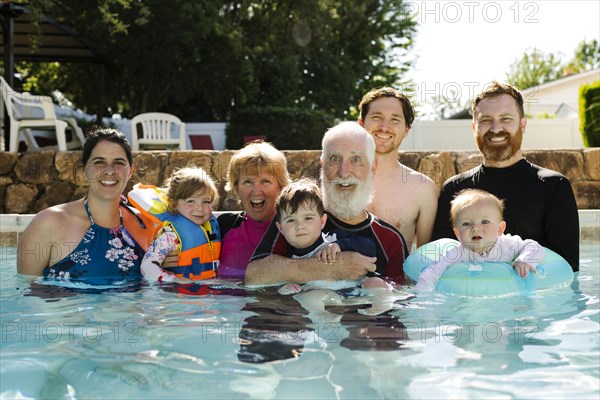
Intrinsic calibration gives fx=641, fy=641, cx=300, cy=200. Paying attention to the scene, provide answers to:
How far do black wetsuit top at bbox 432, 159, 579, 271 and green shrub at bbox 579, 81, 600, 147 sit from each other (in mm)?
7496

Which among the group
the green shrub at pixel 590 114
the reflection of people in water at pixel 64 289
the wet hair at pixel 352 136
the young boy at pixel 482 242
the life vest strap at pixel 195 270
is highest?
the green shrub at pixel 590 114

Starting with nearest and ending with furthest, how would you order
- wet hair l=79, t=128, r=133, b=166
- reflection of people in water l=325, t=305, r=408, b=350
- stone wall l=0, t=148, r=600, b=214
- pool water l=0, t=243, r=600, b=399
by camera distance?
pool water l=0, t=243, r=600, b=399 → reflection of people in water l=325, t=305, r=408, b=350 → wet hair l=79, t=128, r=133, b=166 → stone wall l=0, t=148, r=600, b=214

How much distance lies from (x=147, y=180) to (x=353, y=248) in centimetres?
473

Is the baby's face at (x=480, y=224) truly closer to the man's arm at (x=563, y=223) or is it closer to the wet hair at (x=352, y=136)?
the man's arm at (x=563, y=223)

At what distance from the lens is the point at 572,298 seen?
3801mm

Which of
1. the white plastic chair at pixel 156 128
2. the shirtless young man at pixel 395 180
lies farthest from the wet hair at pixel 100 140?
the white plastic chair at pixel 156 128

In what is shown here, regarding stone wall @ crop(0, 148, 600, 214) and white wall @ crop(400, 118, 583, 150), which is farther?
white wall @ crop(400, 118, 583, 150)

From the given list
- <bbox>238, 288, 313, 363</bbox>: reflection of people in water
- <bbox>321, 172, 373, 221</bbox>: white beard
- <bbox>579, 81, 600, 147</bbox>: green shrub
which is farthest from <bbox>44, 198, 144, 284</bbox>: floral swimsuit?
<bbox>579, 81, 600, 147</bbox>: green shrub

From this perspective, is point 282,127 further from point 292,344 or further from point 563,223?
point 292,344

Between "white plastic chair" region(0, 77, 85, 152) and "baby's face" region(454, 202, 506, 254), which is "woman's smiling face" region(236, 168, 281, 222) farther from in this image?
"white plastic chair" region(0, 77, 85, 152)

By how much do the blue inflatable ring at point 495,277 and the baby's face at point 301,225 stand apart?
684 millimetres

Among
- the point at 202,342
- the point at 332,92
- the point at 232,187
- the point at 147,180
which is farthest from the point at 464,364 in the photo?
the point at 332,92

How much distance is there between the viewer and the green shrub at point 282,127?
1516 cm

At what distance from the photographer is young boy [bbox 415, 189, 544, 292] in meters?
3.63
